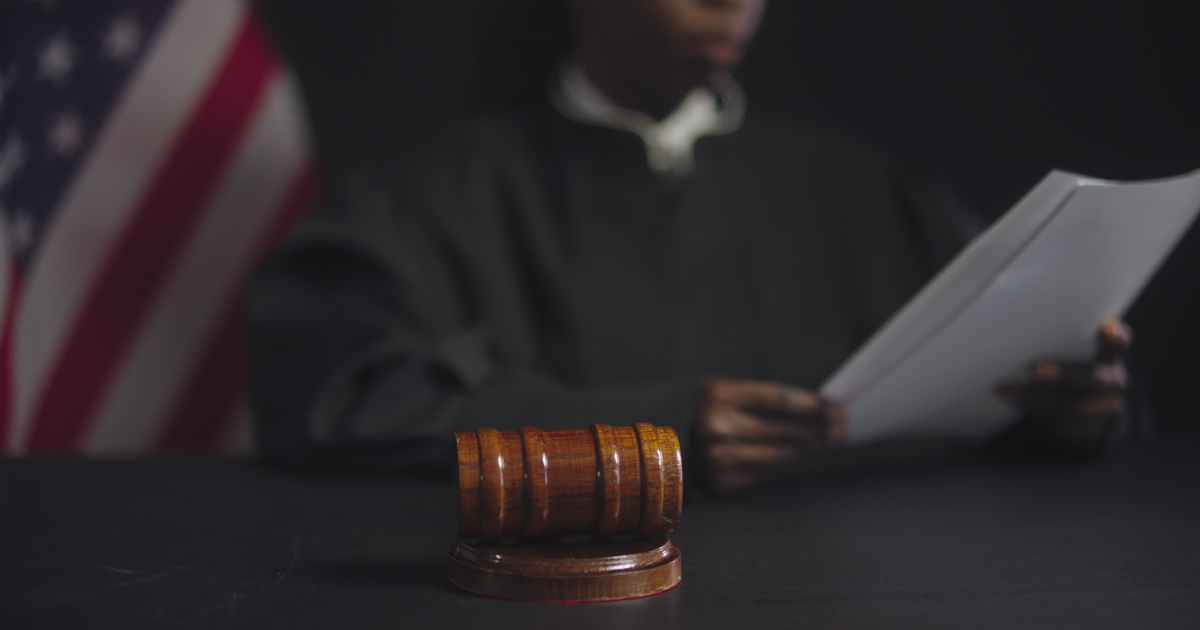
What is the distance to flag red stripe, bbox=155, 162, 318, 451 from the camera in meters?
1.46

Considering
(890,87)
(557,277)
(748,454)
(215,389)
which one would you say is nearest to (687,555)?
(748,454)

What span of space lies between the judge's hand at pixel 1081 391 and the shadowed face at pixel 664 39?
0.56m

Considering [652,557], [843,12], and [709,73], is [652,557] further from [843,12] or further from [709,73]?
[843,12]

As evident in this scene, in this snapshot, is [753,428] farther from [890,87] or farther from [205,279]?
[890,87]

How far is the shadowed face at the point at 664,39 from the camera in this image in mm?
1174

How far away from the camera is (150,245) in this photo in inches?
55.6

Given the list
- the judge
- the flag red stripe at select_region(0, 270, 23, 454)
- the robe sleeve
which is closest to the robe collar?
the judge

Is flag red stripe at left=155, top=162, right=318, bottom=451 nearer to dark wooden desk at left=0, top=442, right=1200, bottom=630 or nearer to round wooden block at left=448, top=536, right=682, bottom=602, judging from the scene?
dark wooden desk at left=0, top=442, right=1200, bottom=630

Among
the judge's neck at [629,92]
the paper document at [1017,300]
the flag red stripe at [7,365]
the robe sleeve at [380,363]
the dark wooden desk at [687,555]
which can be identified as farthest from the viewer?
A: the judge's neck at [629,92]

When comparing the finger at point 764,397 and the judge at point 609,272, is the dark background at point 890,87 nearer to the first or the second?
the judge at point 609,272

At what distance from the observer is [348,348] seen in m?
1.08

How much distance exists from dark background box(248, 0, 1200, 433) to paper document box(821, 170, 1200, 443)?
0.67 metres

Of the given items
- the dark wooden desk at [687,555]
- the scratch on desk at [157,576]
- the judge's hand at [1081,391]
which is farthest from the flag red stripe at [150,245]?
the judge's hand at [1081,391]

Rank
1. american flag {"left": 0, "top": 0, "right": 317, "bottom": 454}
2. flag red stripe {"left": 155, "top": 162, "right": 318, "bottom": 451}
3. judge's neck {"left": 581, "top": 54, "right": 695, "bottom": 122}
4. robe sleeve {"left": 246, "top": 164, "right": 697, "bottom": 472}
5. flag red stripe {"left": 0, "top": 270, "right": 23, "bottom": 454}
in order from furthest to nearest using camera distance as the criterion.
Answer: flag red stripe {"left": 155, "top": 162, "right": 318, "bottom": 451}, judge's neck {"left": 581, "top": 54, "right": 695, "bottom": 122}, american flag {"left": 0, "top": 0, "right": 317, "bottom": 454}, flag red stripe {"left": 0, "top": 270, "right": 23, "bottom": 454}, robe sleeve {"left": 246, "top": 164, "right": 697, "bottom": 472}
